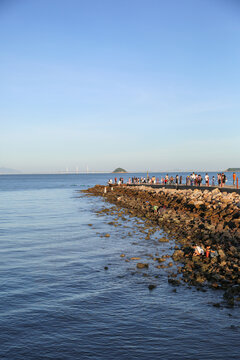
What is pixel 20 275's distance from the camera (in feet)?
41.3

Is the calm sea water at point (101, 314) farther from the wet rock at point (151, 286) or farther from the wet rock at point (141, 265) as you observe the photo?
the wet rock at point (141, 265)

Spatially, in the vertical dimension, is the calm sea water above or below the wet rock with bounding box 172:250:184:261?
below

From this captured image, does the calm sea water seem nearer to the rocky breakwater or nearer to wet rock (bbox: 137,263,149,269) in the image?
wet rock (bbox: 137,263,149,269)

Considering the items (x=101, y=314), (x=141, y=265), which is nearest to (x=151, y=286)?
(x=101, y=314)

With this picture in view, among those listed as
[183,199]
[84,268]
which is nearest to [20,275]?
[84,268]

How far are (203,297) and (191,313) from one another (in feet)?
3.89

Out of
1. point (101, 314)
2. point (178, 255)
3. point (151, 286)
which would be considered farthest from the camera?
point (178, 255)

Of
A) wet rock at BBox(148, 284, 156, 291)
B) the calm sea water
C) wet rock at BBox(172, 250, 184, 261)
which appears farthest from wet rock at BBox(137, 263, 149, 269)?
wet rock at BBox(148, 284, 156, 291)

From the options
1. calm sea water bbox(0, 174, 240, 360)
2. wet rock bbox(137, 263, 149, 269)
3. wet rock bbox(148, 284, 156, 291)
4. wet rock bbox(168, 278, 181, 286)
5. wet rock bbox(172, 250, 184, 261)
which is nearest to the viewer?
calm sea water bbox(0, 174, 240, 360)

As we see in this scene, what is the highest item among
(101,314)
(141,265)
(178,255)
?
(178,255)

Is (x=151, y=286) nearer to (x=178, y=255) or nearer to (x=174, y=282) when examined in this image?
(x=174, y=282)

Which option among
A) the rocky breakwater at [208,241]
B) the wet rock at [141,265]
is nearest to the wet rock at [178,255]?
the rocky breakwater at [208,241]

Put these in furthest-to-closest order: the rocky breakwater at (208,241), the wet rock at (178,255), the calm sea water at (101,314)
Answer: the wet rock at (178,255)
the rocky breakwater at (208,241)
the calm sea water at (101,314)

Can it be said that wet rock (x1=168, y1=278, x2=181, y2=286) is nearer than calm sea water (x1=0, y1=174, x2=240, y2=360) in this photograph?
No
